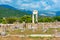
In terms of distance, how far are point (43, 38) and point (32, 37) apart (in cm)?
98

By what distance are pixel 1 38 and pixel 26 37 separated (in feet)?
6.67

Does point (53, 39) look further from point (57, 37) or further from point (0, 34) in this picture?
point (0, 34)

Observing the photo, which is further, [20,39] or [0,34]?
[0,34]

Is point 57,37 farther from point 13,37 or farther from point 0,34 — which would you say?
point 0,34

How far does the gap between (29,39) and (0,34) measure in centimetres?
325

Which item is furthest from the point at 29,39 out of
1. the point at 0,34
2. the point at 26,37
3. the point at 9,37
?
the point at 0,34

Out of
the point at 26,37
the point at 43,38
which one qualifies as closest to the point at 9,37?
the point at 26,37

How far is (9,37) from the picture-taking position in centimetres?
1769

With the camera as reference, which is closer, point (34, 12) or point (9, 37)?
point (9, 37)

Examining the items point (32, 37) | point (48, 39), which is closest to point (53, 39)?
point (48, 39)

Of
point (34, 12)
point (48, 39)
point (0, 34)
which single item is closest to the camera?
point (48, 39)

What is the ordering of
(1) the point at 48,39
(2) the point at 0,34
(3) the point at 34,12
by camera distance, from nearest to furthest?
(1) the point at 48,39 → (2) the point at 0,34 → (3) the point at 34,12

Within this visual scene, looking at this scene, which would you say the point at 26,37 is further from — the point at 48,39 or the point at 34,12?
the point at 34,12

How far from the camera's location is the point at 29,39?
1694 cm
